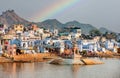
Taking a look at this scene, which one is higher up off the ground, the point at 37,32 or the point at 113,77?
the point at 37,32

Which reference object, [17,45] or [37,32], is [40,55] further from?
[37,32]

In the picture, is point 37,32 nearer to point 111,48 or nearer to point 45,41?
point 45,41

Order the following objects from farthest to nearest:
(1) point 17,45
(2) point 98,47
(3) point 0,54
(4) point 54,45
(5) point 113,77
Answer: (2) point 98,47
(4) point 54,45
(1) point 17,45
(3) point 0,54
(5) point 113,77

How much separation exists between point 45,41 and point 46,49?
11.3ft

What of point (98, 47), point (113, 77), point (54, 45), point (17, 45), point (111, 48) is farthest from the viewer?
point (111, 48)

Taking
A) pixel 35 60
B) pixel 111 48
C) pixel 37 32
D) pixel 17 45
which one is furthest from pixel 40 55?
pixel 111 48

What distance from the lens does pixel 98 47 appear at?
237 ft

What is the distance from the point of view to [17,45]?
54219 mm

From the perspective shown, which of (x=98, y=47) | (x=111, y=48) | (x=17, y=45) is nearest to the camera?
(x=17, y=45)

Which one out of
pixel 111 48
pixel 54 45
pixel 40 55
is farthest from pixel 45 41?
pixel 111 48

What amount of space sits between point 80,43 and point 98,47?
6.30 metres

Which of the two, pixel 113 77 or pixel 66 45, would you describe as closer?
pixel 113 77

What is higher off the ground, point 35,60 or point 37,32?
point 37,32

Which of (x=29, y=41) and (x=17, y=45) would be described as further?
(x=29, y=41)
